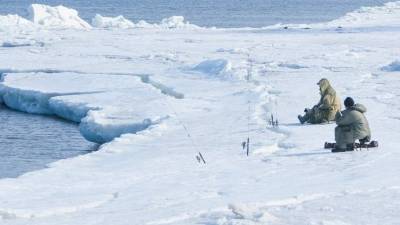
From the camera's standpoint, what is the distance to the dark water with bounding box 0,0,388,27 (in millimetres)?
62250

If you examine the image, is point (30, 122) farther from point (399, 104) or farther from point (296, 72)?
point (399, 104)

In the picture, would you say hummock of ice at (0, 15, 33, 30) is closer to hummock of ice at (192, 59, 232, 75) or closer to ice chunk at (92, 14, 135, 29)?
ice chunk at (92, 14, 135, 29)

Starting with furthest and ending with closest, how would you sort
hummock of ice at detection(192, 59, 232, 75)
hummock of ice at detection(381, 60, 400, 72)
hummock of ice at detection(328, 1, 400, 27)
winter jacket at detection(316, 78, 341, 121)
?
hummock of ice at detection(328, 1, 400, 27)
hummock of ice at detection(192, 59, 232, 75)
hummock of ice at detection(381, 60, 400, 72)
winter jacket at detection(316, 78, 341, 121)

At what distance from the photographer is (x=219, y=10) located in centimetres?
7519

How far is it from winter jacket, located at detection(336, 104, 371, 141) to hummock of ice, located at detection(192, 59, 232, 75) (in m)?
11.3

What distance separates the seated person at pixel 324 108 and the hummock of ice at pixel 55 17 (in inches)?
1167

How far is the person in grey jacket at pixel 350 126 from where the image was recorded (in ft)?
37.2

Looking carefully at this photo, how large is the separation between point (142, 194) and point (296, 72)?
13884mm

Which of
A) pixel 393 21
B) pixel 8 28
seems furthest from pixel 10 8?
pixel 393 21

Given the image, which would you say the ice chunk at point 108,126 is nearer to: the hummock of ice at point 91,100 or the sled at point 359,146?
the hummock of ice at point 91,100

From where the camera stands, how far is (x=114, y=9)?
77.4 m

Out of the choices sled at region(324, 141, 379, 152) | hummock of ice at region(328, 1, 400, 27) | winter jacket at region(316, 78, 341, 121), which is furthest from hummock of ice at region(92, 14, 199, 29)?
sled at region(324, 141, 379, 152)

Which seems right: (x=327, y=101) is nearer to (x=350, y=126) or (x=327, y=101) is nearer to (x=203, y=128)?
(x=203, y=128)

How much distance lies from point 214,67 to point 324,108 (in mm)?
9305
